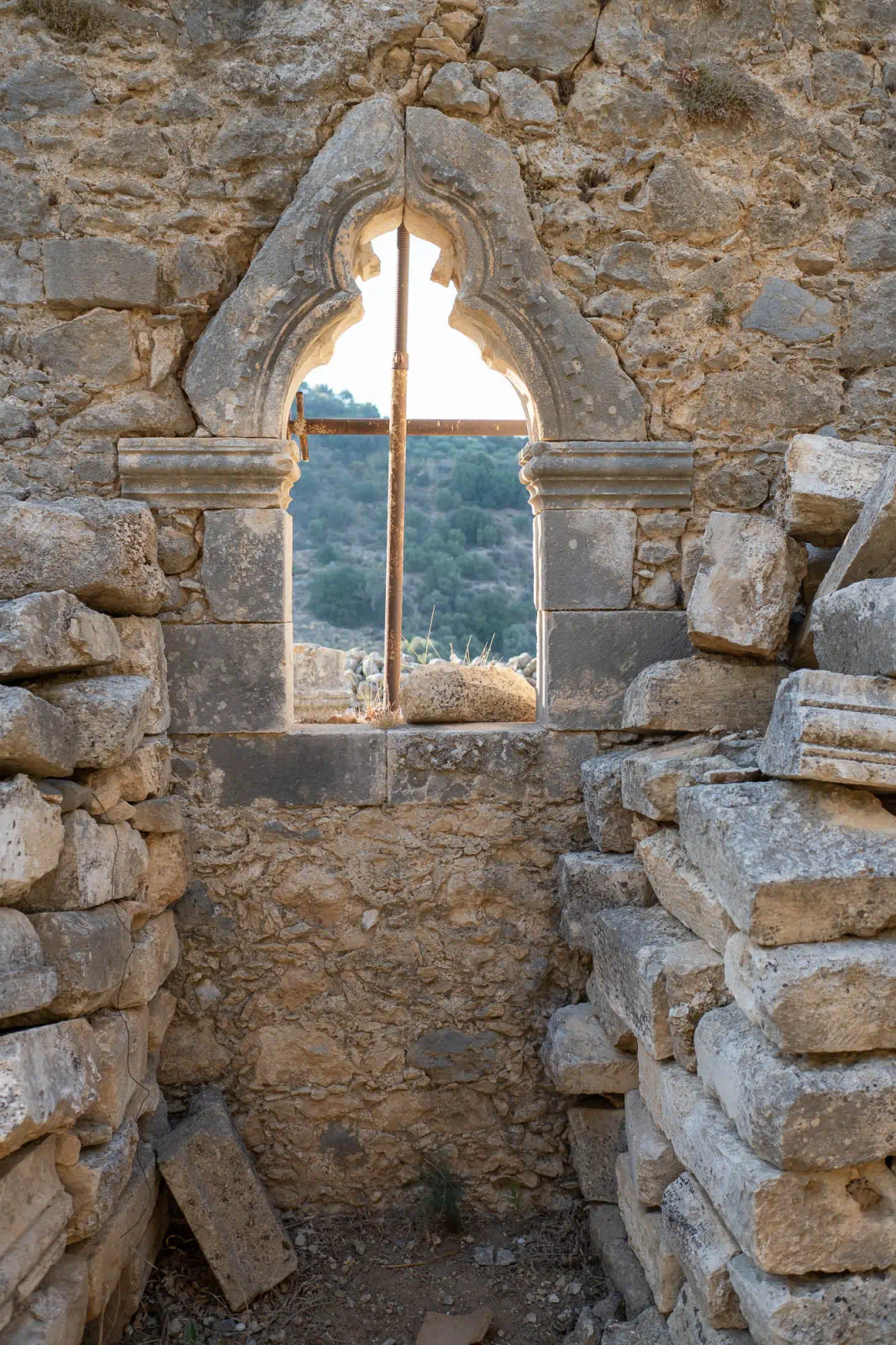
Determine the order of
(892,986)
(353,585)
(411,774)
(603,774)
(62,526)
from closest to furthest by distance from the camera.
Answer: (892,986)
(62,526)
(603,774)
(411,774)
(353,585)

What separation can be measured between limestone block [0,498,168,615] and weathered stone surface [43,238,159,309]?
29.4 inches

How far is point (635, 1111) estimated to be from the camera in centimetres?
316

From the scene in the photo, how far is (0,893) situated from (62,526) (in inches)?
47.2

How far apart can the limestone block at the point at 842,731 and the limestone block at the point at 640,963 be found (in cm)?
78

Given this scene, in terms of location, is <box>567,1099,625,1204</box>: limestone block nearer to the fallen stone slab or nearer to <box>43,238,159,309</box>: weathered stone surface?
the fallen stone slab

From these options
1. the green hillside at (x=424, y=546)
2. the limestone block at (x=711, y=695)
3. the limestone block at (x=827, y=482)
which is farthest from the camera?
the green hillside at (x=424, y=546)

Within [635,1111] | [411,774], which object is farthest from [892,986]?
[411,774]

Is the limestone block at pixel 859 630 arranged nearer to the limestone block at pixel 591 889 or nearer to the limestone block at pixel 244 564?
the limestone block at pixel 591 889

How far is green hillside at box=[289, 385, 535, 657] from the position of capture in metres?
18.0

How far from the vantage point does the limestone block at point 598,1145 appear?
11.3 ft

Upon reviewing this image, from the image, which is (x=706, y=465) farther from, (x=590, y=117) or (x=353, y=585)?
(x=353, y=585)

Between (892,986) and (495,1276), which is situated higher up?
(892,986)

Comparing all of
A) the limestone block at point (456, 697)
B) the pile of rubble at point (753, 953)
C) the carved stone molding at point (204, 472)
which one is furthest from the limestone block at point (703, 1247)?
the carved stone molding at point (204, 472)

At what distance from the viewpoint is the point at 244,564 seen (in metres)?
3.51
